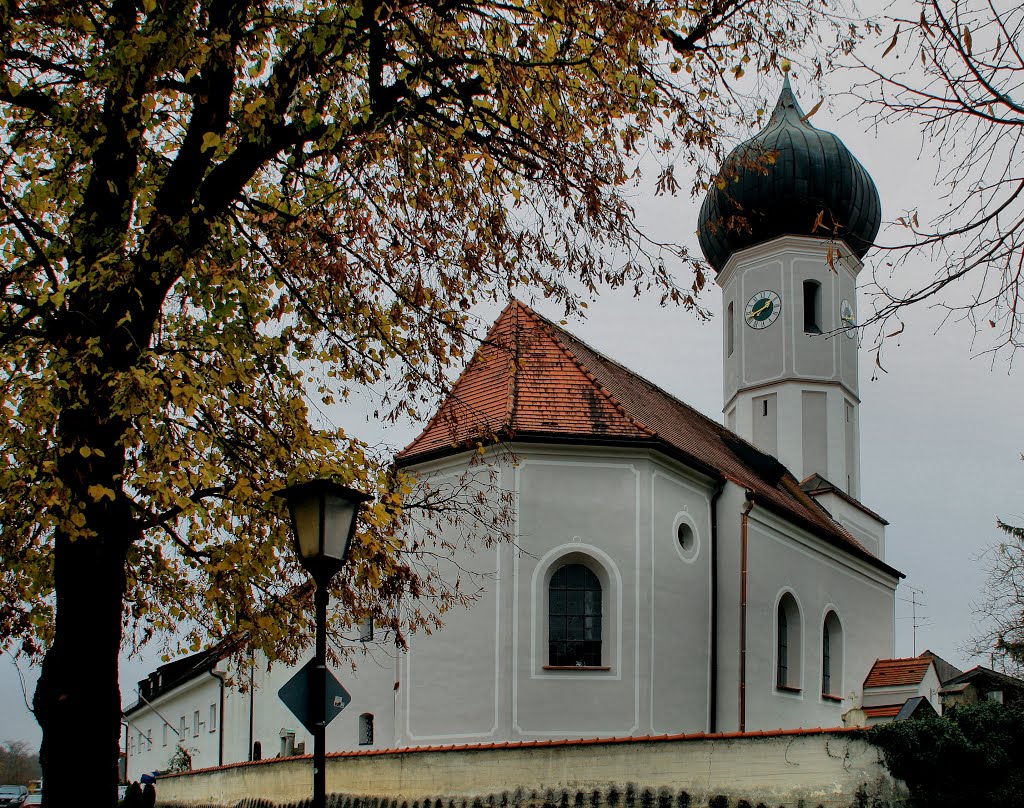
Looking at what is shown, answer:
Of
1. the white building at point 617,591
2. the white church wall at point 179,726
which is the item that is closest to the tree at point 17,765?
the white church wall at point 179,726

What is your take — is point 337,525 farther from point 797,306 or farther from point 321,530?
point 797,306

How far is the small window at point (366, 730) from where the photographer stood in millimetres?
20469

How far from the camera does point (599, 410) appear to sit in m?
19.1

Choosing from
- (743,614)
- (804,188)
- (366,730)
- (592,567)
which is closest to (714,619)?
(743,614)

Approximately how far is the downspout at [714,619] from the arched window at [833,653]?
591 cm

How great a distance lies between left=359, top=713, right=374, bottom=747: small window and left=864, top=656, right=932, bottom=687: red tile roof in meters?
12.2

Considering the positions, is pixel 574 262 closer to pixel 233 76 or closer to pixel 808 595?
pixel 233 76

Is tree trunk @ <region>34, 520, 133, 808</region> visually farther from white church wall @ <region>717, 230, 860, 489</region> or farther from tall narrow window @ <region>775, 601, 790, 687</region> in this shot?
white church wall @ <region>717, 230, 860, 489</region>

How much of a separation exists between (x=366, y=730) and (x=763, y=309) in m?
16.0

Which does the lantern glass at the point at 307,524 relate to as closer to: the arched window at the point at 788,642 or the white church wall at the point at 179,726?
the arched window at the point at 788,642

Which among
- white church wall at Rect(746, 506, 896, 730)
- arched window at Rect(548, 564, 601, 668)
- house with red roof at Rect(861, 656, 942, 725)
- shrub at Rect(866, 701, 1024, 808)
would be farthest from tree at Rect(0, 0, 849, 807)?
house with red roof at Rect(861, 656, 942, 725)

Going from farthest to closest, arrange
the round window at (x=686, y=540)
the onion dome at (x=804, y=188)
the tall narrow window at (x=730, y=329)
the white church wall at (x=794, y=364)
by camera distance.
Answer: the tall narrow window at (x=730, y=329)
the white church wall at (x=794, y=364)
the onion dome at (x=804, y=188)
the round window at (x=686, y=540)

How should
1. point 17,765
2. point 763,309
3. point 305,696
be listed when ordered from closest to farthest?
point 305,696 < point 763,309 < point 17,765

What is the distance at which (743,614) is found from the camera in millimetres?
19688
